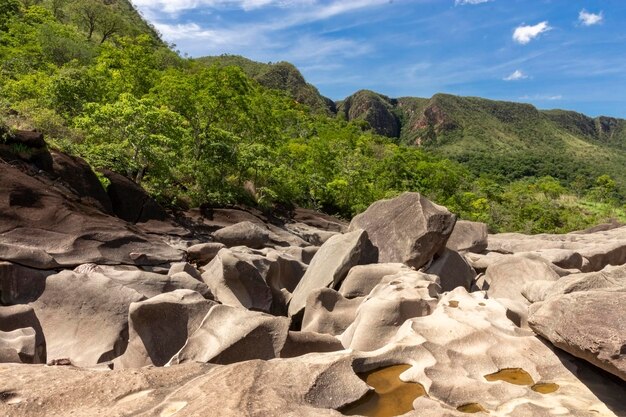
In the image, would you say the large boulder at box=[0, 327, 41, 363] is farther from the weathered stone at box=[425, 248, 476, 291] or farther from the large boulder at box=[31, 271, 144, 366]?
the weathered stone at box=[425, 248, 476, 291]

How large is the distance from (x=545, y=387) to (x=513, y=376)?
390 mm

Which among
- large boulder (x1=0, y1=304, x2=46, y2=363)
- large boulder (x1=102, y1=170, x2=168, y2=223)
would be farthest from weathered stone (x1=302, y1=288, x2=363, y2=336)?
large boulder (x1=102, y1=170, x2=168, y2=223)

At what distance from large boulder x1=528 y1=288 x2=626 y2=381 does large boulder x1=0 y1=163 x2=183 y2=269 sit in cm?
960

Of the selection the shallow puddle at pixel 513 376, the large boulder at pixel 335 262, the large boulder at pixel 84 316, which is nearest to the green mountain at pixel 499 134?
the large boulder at pixel 335 262

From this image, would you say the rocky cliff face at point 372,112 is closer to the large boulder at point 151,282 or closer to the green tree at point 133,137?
the green tree at point 133,137

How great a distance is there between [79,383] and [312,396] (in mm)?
2185

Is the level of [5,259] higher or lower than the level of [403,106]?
lower

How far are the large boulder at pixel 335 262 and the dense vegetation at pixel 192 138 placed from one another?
10069 millimetres

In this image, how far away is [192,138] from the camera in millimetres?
23547

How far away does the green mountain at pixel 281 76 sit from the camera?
103m

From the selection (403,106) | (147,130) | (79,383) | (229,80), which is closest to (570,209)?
(229,80)

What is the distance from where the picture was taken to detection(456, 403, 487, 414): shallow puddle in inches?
202

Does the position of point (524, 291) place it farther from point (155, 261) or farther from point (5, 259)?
point (5, 259)

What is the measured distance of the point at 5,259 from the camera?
990 centimetres
